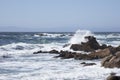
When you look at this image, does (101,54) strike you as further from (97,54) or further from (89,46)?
(89,46)

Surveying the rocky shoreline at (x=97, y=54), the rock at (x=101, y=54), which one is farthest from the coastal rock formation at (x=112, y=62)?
the rock at (x=101, y=54)

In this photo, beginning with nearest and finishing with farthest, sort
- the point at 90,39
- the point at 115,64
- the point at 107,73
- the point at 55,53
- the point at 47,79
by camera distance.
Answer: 1. the point at 47,79
2. the point at 107,73
3. the point at 115,64
4. the point at 55,53
5. the point at 90,39

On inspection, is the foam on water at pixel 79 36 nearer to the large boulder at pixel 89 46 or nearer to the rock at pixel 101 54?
the large boulder at pixel 89 46

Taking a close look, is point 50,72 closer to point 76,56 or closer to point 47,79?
point 47,79

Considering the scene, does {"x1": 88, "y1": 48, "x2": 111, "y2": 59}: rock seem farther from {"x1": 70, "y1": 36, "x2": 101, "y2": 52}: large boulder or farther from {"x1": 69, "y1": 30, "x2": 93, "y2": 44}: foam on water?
{"x1": 69, "y1": 30, "x2": 93, "y2": 44}: foam on water

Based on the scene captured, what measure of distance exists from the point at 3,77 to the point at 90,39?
20.6 meters

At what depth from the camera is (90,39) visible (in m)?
37.0

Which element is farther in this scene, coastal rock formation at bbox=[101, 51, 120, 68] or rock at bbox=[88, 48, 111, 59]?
rock at bbox=[88, 48, 111, 59]

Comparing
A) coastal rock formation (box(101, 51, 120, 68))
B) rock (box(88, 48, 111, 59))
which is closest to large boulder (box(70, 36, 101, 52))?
rock (box(88, 48, 111, 59))

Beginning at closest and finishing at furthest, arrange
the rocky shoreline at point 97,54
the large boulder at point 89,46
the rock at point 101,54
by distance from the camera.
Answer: the rocky shoreline at point 97,54 < the rock at point 101,54 < the large boulder at point 89,46

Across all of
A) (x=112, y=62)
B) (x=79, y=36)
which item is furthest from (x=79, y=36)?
(x=112, y=62)

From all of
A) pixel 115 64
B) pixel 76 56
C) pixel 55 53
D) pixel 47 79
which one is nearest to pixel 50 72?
pixel 47 79

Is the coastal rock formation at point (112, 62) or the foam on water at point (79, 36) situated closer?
the coastal rock formation at point (112, 62)

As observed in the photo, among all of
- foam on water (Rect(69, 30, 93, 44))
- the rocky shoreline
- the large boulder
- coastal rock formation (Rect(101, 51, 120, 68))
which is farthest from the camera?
foam on water (Rect(69, 30, 93, 44))
